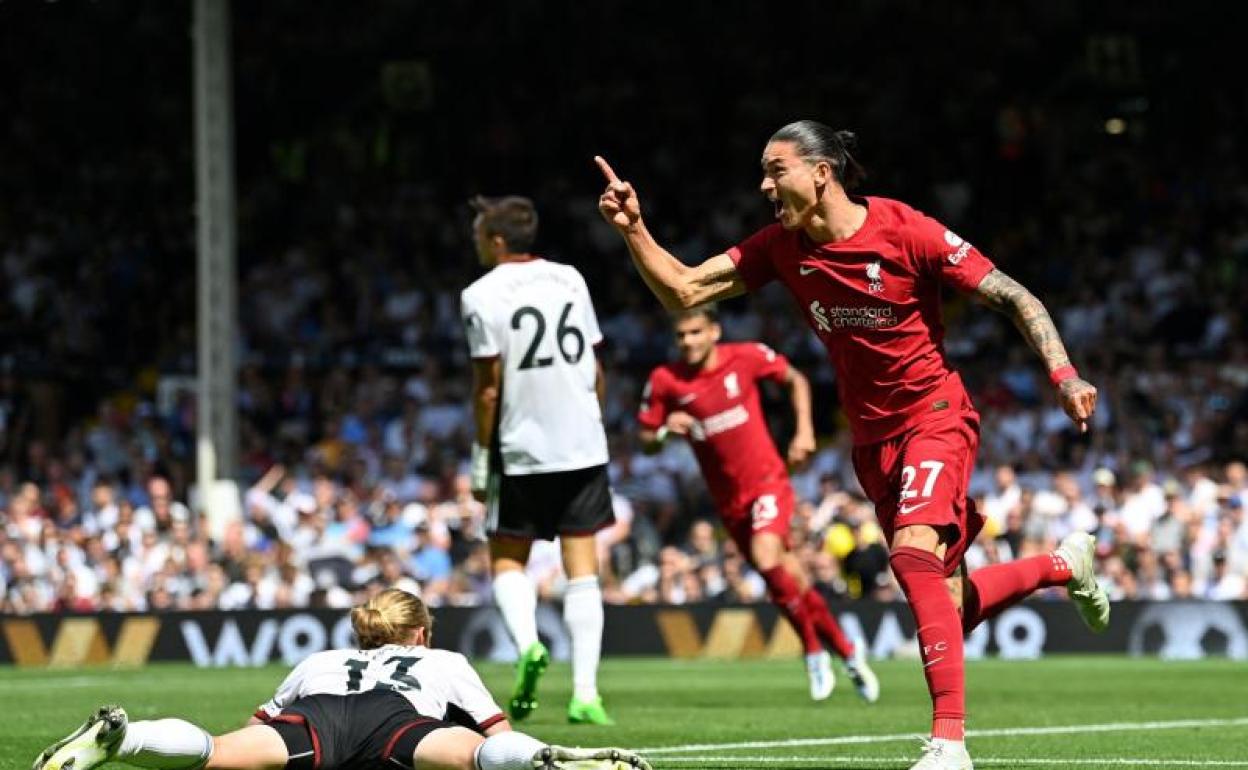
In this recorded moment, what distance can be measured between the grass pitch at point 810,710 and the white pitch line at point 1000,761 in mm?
10

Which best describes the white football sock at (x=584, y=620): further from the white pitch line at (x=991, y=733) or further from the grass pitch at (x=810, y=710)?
the white pitch line at (x=991, y=733)

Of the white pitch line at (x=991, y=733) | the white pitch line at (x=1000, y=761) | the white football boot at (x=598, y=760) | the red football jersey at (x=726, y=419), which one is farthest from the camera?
the red football jersey at (x=726, y=419)

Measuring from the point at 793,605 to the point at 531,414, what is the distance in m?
2.89

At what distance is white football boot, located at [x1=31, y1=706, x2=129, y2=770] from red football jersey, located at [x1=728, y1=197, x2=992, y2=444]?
2.98 m

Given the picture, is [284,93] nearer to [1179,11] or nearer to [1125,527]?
[1179,11]

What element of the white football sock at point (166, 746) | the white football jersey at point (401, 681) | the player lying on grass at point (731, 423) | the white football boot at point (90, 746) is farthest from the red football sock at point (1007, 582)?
the player lying on grass at point (731, 423)

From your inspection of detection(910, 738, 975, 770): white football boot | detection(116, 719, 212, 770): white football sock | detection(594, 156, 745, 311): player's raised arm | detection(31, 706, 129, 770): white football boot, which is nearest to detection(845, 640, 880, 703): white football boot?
detection(594, 156, 745, 311): player's raised arm

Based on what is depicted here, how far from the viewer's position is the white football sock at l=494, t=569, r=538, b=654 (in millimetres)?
11398

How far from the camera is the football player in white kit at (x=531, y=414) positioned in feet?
38.1

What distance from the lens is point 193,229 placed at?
103 feet

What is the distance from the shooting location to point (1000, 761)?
923cm

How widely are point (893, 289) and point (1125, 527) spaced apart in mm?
13465

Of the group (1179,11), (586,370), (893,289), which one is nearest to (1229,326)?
(1179,11)

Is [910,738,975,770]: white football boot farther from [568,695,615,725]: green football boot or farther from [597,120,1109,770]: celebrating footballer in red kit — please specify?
[568,695,615,725]: green football boot
